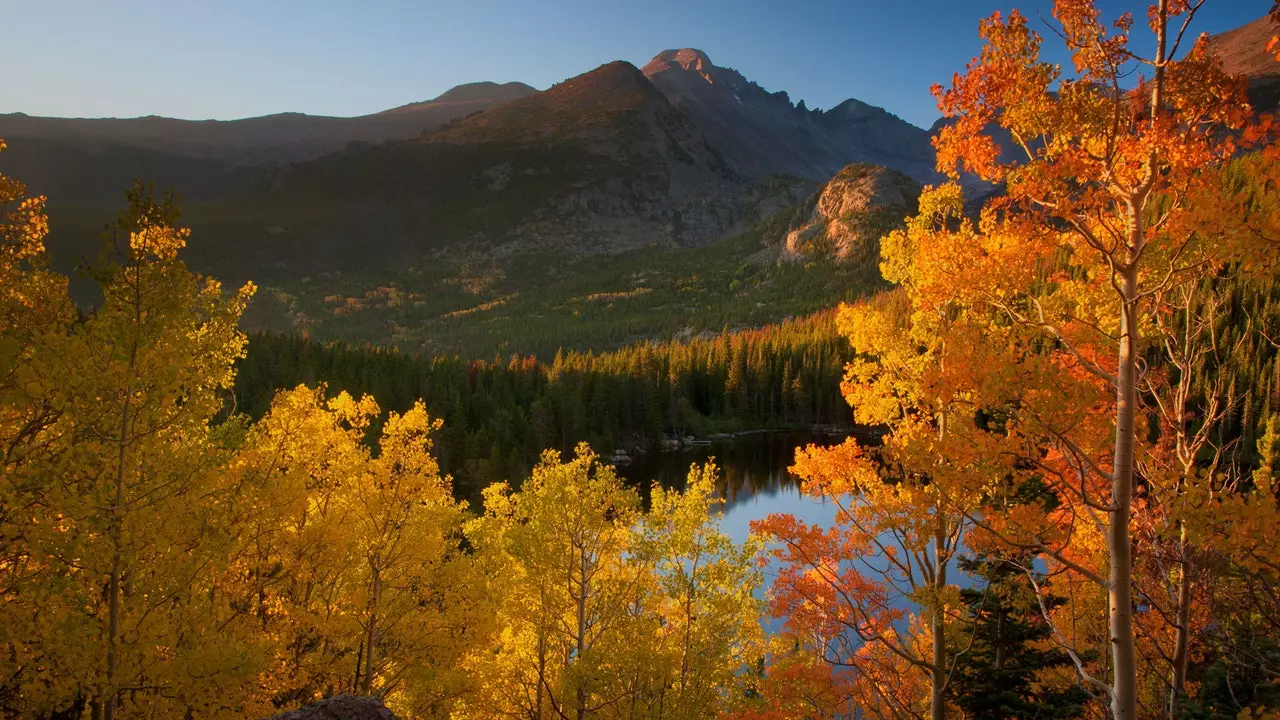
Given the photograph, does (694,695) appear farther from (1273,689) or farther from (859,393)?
(1273,689)

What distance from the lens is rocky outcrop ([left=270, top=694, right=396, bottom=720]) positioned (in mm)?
7062

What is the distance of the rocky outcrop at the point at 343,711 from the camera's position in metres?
7.06

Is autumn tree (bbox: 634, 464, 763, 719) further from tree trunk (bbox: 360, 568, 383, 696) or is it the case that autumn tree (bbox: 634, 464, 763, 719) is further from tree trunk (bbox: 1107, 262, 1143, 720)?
tree trunk (bbox: 1107, 262, 1143, 720)

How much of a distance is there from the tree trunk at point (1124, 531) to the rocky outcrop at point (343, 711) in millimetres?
7352

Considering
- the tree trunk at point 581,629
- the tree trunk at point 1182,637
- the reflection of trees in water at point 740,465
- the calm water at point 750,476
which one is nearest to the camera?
the tree trunk at point 1182,637

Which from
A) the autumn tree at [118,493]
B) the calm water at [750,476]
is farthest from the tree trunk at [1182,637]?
the calm water at [750,476]

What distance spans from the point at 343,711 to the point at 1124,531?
807cm

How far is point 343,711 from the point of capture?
7250 mm

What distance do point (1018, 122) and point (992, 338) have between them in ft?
8.04

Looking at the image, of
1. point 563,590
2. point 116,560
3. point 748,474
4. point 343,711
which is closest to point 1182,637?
point 343,711

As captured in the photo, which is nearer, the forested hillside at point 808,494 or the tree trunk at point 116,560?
the forested hillside at point 808,494

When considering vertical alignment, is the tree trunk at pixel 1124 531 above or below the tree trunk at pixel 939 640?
Answer: above

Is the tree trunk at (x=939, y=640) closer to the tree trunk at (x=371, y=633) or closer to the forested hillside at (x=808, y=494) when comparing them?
the forested hillside at (x=808, y=494)

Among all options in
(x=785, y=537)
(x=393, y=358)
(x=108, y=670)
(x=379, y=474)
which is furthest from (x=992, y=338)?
(x=393, y=358)
